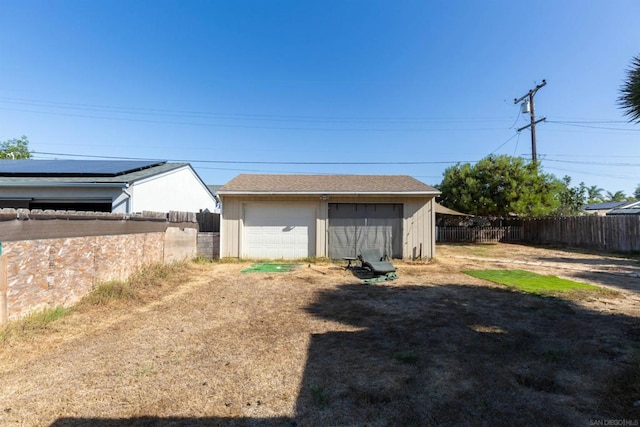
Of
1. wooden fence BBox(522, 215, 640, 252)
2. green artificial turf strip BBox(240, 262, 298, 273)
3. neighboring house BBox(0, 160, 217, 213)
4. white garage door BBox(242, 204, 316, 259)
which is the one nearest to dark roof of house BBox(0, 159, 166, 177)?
neighboring house BBox(0, 160, 217, 213)

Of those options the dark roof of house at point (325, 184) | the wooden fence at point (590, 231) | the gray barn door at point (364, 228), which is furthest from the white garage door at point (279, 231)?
the wooden fence at point (590, 231)

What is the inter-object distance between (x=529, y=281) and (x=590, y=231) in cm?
1214

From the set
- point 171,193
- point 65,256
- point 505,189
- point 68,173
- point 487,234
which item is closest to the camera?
point 65,256

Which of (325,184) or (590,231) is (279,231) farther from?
(590,231)

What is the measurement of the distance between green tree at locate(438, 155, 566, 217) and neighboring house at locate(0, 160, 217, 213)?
17.5 metres

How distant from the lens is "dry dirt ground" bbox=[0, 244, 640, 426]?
248 cm

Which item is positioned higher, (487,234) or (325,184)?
(325,184)

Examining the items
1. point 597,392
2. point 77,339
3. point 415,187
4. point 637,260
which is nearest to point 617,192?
point 637,260

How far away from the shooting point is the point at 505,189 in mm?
18219

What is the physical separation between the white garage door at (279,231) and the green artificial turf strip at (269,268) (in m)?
0.91

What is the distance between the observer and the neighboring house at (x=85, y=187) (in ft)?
31.3

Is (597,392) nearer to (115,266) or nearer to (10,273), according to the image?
(10,273)

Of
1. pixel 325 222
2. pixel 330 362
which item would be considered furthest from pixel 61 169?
pixel 330 362

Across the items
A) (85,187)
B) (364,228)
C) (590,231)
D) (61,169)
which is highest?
(61,169)
